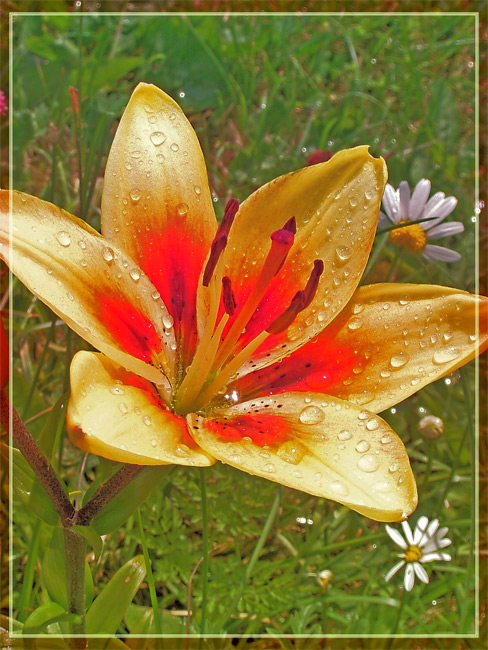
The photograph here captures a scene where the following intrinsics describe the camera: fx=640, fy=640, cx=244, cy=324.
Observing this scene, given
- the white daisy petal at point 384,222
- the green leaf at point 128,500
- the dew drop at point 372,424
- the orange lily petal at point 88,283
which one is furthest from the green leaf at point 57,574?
the white daisy petal at point 384,222

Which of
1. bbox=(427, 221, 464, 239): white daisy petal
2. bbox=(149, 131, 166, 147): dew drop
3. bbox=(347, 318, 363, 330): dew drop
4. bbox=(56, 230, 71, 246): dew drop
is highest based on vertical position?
bbox=(149, 131, 166, 147): dew drop

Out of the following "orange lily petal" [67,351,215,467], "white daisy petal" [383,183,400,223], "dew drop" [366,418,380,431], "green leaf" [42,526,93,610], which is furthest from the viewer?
"white daisy petal" [383,183,400,223]

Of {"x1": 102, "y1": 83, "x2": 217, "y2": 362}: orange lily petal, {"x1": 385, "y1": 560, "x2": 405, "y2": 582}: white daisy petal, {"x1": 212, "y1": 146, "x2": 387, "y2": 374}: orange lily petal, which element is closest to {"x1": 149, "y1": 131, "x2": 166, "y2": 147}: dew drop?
{"x1": 102, "y1": 83, "x2": 217, "y2": 362}: orange lily petal

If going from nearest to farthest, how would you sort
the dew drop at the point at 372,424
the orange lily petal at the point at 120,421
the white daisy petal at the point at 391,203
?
the orange lily petal at the point at 120,421, the dew drop at the point at 372,424, the white daisy petal at the point at 391,203

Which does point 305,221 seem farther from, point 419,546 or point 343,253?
point 419,546

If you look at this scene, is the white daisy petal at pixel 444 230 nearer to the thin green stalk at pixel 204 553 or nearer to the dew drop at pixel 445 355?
the dew drop at pixel 445 355

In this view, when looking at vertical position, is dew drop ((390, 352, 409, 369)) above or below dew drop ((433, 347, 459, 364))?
below

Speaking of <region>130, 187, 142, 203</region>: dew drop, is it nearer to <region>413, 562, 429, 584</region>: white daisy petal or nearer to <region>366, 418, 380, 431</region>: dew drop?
<region>366, 418, 380, 431</region>: dew drop
